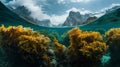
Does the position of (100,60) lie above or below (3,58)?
below

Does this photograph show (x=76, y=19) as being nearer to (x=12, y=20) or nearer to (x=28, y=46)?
(x=12, y=20)

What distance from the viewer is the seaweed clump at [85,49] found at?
1072cm

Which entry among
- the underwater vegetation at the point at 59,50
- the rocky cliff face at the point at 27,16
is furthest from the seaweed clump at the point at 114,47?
the rocky cliff face at the point at 27,16

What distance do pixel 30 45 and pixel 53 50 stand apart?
1.42 m

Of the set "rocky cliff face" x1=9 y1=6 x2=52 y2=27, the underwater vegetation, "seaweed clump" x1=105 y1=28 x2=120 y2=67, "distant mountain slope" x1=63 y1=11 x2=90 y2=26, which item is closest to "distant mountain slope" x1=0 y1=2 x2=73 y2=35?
"rocky cliff face" x1=9 y1=6 x2=52 y2=27

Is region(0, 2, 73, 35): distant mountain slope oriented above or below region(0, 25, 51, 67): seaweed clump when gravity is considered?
above

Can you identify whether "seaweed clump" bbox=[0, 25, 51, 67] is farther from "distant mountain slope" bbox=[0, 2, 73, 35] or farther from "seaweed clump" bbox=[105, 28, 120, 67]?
"distant mountain slope" bbox=[0, 2, 73, 35]

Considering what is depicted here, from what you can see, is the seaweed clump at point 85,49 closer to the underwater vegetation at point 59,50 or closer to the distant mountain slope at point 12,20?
the underwater vegetation at point 59,50

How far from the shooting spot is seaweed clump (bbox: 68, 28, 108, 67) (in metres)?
10.7

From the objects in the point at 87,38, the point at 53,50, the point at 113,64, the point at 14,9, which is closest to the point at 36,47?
the point at 53,50

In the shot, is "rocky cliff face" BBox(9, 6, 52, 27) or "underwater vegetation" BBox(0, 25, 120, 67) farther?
"rocky cliff face" BBox(9, 6, 52, 27)

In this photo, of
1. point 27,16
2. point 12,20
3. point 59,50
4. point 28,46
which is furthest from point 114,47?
point 12,20

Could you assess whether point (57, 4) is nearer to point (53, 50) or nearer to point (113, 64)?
point (53, 50)

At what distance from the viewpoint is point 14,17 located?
16906 millimetres
